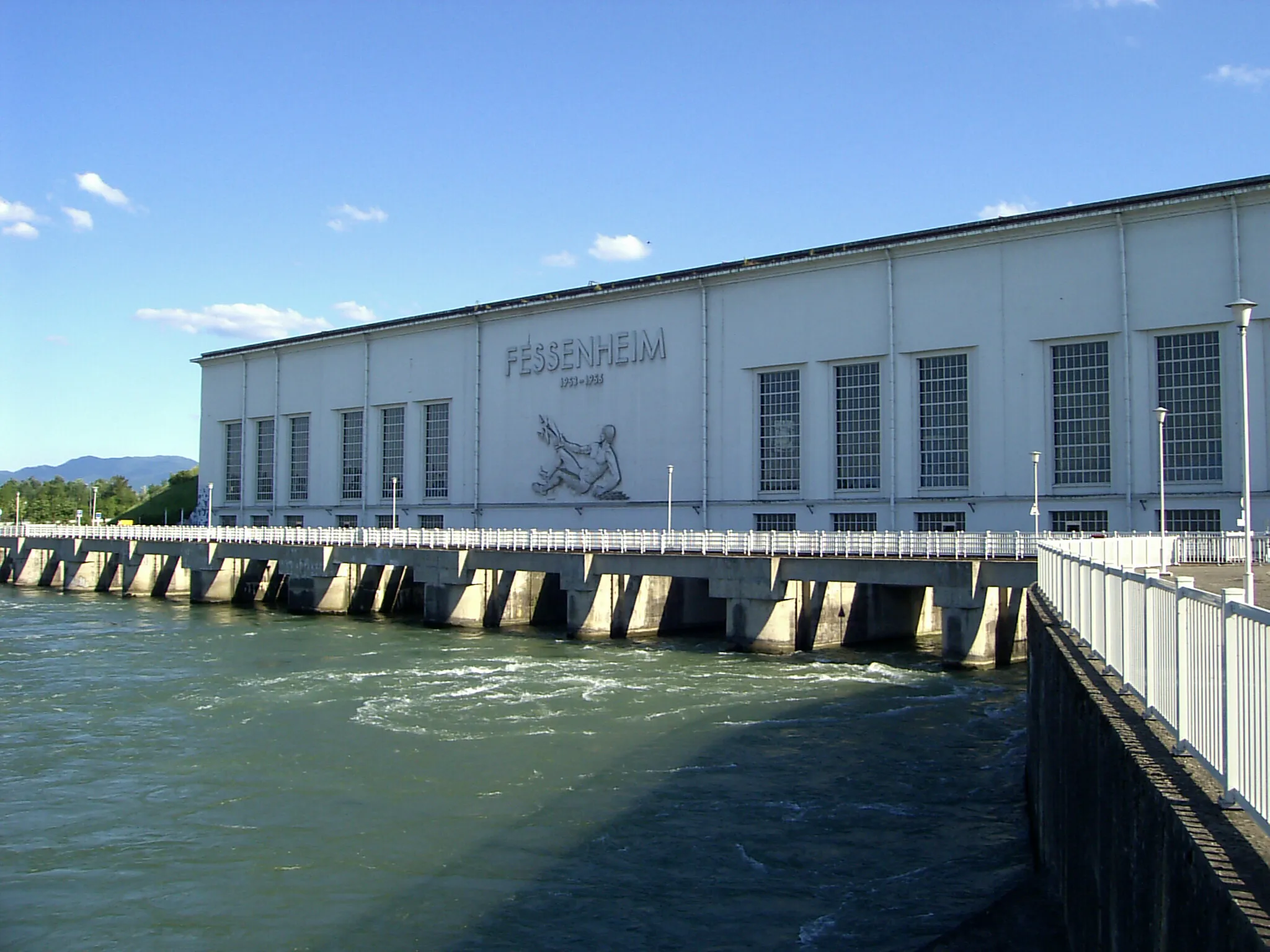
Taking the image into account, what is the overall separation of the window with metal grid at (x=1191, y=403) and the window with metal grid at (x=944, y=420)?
7988 millimetres

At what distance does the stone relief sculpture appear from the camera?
5984 centimetres

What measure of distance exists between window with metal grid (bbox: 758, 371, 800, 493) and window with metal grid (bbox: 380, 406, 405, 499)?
26969mm

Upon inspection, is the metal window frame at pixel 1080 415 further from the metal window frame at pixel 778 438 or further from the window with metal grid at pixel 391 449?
the window with metal grid at pixel 391 449

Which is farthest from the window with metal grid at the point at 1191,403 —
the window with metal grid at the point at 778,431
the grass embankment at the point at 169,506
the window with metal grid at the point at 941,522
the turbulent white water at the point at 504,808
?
the grass embankment at the point at 169,506

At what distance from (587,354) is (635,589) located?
22.7 m

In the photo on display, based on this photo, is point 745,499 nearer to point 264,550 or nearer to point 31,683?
point 264,550

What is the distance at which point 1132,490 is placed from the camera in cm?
4381

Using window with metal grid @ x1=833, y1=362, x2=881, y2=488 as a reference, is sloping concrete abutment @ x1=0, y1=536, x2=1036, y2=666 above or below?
below

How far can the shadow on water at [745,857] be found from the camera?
12.0 metres

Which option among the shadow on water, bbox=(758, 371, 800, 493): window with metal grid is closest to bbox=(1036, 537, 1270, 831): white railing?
the shadow on water

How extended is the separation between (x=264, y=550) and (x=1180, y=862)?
53641mm

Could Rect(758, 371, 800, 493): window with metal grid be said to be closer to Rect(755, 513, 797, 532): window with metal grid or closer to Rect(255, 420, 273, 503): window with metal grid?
Rect(755, 513, 797, 532): window with metal grid

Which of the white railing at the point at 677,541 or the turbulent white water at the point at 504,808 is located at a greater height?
the white railing at the point at 677,541

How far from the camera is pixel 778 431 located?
177ft
